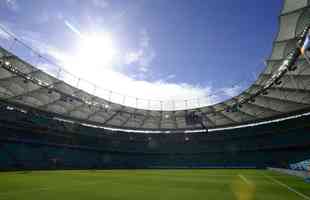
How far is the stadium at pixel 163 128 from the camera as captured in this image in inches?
997

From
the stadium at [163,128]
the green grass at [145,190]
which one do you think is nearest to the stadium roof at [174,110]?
the stadium at [163,128]

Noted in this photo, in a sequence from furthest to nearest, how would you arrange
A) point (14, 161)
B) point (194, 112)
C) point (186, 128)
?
1. point (186, 128)
2. point (194, 112)
3. point (14, 161)

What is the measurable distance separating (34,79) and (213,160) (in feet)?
149

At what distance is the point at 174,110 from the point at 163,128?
24.9 feet

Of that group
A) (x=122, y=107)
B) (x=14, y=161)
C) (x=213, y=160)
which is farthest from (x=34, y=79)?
(x=213, y=160)

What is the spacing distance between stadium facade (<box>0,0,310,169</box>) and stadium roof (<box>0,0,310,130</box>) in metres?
0.13

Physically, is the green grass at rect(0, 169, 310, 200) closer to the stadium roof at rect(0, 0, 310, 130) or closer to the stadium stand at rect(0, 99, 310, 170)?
the stadium roof at rect(0, 0, 310, 130)

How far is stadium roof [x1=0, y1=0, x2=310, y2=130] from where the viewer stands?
2281 cm

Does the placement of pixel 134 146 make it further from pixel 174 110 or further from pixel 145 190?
pixel 145 190

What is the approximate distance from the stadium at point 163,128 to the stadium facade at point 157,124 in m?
0.15

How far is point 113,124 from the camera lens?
50219 millimetres

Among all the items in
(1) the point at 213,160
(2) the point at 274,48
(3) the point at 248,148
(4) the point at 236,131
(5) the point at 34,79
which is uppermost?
(2) the point at 274,48

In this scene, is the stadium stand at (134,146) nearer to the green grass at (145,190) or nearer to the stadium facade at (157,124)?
the stadium facade at (157,124)

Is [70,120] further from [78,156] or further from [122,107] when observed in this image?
[122,107]
